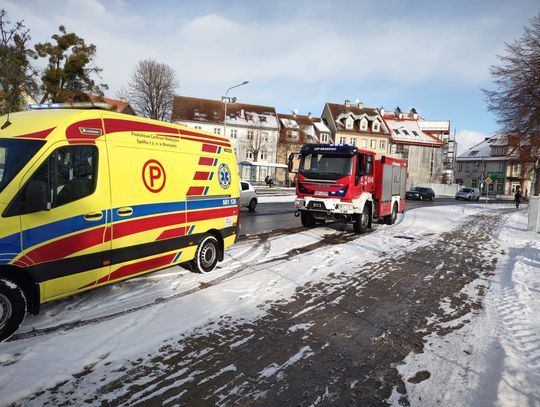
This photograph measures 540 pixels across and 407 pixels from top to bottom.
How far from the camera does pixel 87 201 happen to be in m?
4.44

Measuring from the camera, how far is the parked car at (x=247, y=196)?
58.9 ft

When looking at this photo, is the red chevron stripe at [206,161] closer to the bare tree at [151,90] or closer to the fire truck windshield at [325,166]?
the fire truck windshield at [325,166]

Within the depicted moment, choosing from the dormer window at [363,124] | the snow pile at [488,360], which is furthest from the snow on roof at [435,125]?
the snow pile at [488,360]

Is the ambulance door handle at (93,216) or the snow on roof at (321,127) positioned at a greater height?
the snow on roof at (321,127)

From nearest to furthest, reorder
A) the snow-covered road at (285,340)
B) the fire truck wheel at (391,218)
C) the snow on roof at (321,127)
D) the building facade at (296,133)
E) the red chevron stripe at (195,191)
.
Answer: the snow-covered road at (285,340) < the red chevron stripe at (195,191) < the fire truck wheel at (391,218) < the building facade at (296,133) < the snow on roof at (321,127)

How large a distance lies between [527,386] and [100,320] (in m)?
4.58

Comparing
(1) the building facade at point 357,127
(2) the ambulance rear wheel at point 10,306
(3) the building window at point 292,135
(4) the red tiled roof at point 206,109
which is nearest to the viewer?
(2) the ambulance rear wheel at point 10,306

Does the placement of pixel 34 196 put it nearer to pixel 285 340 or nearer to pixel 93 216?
pixel 93 216

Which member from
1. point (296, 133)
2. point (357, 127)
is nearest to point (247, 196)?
point (296, 133)

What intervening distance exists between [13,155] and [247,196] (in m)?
14.3

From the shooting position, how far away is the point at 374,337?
14.5 ft

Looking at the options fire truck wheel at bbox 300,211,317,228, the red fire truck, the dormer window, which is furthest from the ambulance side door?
the dormer window

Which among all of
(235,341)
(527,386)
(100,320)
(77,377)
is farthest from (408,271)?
(77,377)

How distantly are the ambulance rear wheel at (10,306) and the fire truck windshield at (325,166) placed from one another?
9091mm
